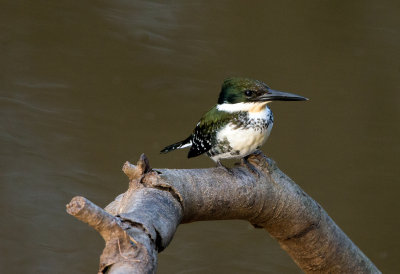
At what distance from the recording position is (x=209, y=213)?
5.16 feet

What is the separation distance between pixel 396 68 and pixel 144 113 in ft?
3.96

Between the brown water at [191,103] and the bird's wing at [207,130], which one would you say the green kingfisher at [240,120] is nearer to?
the bird's wing at [207,130]

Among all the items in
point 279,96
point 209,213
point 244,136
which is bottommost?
point 209,213

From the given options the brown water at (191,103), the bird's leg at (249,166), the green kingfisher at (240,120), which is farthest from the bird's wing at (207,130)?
the brown water at (191,103)

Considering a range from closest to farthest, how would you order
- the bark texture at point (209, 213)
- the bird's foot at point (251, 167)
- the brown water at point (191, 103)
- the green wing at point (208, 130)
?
the bark texture at point (209, 213) → the bird's foot at point (251, 167) → the green wing at point (208, 130) → the brown water at point (191, 103)

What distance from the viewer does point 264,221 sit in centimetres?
176

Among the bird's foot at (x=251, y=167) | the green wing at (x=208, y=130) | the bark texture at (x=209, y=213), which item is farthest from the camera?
the green wing at (x=208, y=130)

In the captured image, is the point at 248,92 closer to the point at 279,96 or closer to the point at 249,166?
the point at 279,96

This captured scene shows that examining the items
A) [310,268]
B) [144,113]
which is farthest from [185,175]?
[144,113]

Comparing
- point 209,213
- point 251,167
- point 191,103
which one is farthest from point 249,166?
point 191,103

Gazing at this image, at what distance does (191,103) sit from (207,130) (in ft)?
4.57

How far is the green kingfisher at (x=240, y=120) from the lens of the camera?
1763 mm

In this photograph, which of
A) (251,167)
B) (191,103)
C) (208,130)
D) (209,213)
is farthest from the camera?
(191,103)

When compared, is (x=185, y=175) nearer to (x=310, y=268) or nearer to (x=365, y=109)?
(x=310, y=268)
